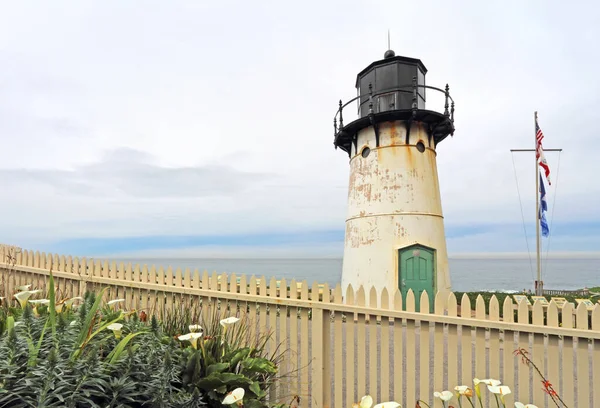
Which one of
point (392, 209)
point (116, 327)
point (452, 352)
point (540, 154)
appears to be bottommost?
point (452, 352)

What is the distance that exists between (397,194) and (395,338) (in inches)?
246

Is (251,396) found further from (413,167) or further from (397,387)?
(413,167)

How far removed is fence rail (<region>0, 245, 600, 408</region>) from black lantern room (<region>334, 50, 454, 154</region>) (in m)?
6.99

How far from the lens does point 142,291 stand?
5488mm

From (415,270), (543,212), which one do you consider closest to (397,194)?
(415,270)

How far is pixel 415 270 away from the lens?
9320 mm

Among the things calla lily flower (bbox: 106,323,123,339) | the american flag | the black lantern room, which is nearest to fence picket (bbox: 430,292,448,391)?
calla lily flower (bbox: 106,323,123,339)

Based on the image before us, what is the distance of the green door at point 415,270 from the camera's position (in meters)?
9.30

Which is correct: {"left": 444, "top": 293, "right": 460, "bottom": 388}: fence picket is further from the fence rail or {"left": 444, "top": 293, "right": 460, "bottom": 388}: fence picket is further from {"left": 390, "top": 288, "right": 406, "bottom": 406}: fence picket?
{"left": 390, "top": 288, "right": 406, "bottom": 406}: fence picket

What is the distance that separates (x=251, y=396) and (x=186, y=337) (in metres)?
0.88

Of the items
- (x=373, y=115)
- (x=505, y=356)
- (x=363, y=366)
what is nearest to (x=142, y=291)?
(x=363, y=366)

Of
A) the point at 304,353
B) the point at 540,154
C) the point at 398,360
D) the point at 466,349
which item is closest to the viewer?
the point at 466,349

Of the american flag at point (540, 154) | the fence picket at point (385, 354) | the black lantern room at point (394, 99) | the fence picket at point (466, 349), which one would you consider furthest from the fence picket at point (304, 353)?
the american flag at point (540, 154)

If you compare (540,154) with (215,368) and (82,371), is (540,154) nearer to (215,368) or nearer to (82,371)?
(215,368)
